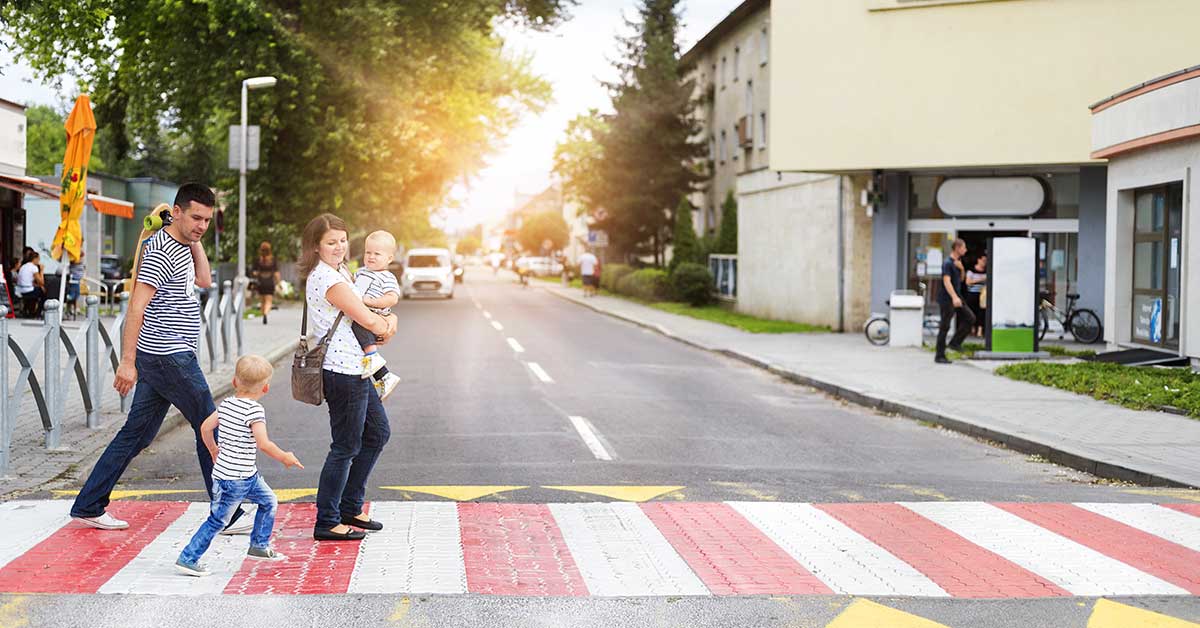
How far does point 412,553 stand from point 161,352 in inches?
67.7

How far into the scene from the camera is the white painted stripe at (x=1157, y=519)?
21.1ft

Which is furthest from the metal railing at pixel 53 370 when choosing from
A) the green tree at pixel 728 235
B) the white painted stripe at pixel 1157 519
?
the green tree at pixel 728 235

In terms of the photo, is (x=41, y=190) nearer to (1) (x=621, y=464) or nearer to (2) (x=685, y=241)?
(1) (x=621, y=464)

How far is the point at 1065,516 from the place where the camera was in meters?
6.99

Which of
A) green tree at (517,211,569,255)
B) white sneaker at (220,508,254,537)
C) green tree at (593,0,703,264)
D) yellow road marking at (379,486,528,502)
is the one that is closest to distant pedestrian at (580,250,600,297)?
green tree at (593,0,703,264)

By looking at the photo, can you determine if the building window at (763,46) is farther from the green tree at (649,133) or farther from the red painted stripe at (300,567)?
the red painted stripe at (300,567)

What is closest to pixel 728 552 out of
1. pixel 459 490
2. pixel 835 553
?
pixel 835 553

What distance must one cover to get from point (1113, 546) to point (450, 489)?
3.86 meters

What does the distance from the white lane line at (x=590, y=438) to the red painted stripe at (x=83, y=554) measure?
3.38m

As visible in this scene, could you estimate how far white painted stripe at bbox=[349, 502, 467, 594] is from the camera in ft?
16.9

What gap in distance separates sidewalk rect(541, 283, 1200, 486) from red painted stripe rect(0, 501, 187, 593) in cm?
650

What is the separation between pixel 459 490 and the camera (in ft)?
24.6

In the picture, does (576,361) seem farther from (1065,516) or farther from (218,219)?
(1065,516)

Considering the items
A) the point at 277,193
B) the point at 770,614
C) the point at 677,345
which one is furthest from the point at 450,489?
the point at 277,193
